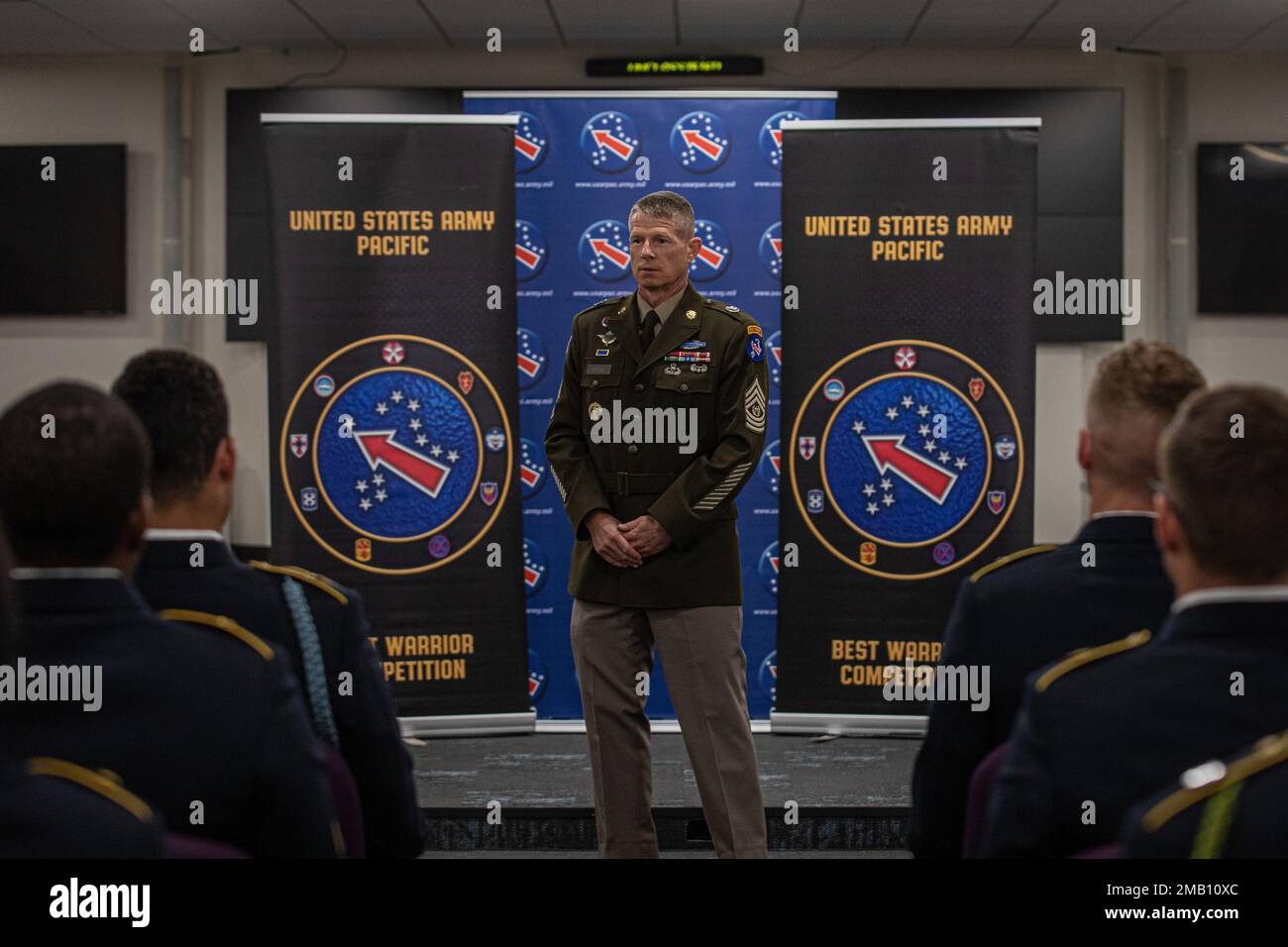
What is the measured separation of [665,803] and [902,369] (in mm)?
1856

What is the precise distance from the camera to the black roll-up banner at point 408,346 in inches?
160

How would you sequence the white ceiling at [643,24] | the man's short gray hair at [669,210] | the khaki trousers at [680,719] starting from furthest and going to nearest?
1. the white ceiling at [643,24]
2. the man's short gray hair at [669,210]
3. the khaki trousers at [680,719]

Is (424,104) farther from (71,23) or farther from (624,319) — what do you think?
(624,319)

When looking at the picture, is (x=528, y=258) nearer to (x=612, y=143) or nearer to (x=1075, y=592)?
(x=612, y=143)

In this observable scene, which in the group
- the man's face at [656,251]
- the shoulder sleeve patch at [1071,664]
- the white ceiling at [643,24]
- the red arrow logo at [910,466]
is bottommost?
the shoulder sleeve patch at [1071,664]

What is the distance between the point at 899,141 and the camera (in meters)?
4.20

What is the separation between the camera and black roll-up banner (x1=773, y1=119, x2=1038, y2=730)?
414 cm

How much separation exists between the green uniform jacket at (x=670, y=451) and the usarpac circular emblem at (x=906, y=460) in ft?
5.37

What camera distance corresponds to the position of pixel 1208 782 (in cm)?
93

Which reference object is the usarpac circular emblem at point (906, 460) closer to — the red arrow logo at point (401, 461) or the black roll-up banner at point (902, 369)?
the black roll-up banner at point (902, 369)

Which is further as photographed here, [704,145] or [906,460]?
[704,145]

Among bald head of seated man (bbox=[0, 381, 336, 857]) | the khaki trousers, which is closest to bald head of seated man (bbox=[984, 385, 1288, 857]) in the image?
bald head of seated man (bbox=[0, 381, 336, 857])

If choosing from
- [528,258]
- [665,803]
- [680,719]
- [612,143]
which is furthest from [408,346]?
[680,719]

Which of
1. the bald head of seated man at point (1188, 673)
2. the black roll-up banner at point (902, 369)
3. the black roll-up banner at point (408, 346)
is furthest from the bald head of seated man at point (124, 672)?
the black roll-up banner at point (902, 369)
